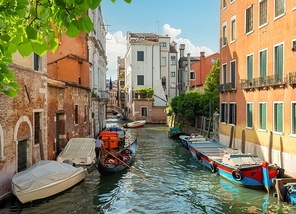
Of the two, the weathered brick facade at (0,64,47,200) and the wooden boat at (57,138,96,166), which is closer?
the weathered brick facade at (0,64,47,200)

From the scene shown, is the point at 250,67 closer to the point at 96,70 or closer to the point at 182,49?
the point at 96,70

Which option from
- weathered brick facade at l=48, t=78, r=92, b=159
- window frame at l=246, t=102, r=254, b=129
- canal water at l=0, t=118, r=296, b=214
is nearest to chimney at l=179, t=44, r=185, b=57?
weathered brick facade at l=48, t=78, r=92, b=159

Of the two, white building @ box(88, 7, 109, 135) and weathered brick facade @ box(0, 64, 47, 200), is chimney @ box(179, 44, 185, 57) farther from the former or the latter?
weathered brick facade @ box(0, 64, 47, 200)

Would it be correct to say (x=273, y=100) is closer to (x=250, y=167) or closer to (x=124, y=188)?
(x=250, y=167)

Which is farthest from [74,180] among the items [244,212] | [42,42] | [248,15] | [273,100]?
[248,15]

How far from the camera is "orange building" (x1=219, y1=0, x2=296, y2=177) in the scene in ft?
34.4

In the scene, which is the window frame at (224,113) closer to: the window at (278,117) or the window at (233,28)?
A: the window at (233,28)

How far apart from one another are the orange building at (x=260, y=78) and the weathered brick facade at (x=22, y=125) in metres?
7.16

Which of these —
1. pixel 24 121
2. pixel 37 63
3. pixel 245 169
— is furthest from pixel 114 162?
pixel 245 169

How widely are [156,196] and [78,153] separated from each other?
3550 mm

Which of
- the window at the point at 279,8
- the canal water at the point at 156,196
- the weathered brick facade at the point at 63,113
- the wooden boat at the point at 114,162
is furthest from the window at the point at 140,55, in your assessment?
the window at the point at 279,8

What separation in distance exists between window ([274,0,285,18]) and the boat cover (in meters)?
8.06

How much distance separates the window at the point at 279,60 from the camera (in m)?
11.0

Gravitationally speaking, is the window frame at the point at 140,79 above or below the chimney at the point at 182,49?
below
